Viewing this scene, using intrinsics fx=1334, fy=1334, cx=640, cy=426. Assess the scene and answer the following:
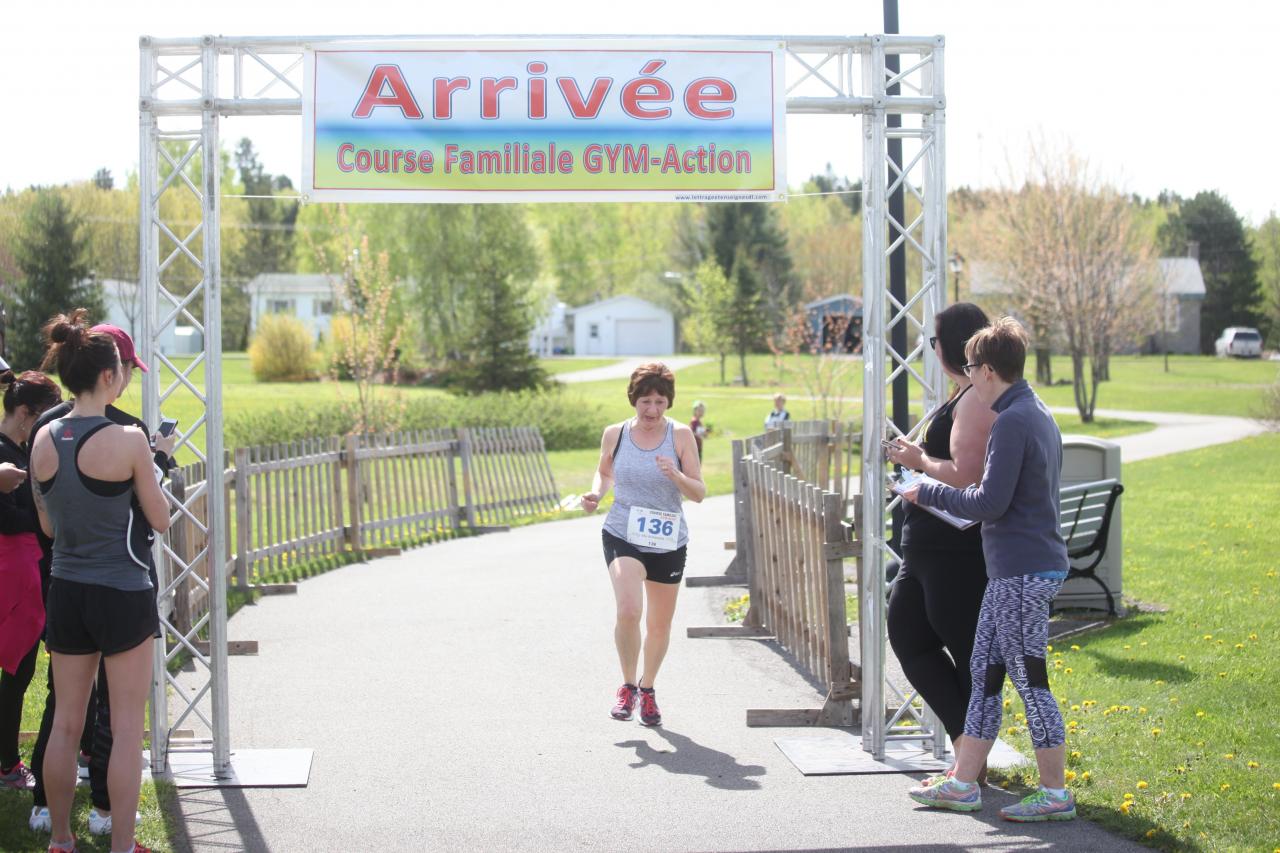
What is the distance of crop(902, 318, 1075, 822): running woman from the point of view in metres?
5.34

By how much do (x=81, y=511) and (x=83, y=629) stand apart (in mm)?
443

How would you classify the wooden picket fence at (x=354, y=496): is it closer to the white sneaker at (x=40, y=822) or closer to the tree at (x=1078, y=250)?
the white sneaker at (x=40, y=822)

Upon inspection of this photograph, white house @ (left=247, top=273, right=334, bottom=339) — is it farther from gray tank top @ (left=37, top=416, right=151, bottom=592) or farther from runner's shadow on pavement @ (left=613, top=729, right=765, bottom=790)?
gray tank top @ (left=37, top=416, right=151, bottom=592)

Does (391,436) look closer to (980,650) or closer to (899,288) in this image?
(899,288)

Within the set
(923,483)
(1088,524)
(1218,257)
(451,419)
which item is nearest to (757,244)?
(1218,257)

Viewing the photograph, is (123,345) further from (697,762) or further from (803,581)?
(803,581)

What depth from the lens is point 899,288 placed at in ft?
45.4

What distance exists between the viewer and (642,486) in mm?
7266

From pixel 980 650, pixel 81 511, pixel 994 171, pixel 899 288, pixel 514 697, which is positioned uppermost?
pixel 994 171

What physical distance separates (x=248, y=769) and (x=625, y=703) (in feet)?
6.71

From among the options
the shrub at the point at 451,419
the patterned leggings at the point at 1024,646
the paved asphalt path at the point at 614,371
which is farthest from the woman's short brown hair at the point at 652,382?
the paved asphalt path at the point at 614,371

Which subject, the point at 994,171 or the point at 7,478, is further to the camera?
the point at 994,171

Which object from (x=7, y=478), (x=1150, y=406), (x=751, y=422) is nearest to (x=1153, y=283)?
(x=1150, y=406)

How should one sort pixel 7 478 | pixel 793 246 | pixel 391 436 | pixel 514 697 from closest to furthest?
pixel 7 478 < pixel 514 697 < pixel 391 436 < pixel 793 246
